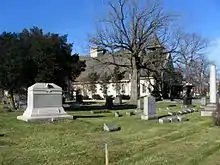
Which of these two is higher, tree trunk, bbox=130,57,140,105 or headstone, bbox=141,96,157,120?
tree trunk, bbox=130,57,140,105

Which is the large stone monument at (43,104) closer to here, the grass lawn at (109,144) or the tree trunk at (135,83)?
the grass lawn at (109,144)

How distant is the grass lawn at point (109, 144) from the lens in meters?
9.98

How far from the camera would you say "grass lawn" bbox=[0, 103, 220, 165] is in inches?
393

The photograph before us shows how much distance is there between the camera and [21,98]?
131ft

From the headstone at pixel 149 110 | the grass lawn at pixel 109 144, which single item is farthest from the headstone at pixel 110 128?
the headstone at pixel 149 110

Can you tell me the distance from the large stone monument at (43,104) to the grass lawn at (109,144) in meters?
1.07

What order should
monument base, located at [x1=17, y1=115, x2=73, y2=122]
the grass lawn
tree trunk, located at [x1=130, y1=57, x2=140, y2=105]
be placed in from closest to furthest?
1. the grass lawn
2. monument base, located at [x1=17, y1=115, x2=73, y2=122]
3. tree trunk, located at [x1=130, y1=57, x2=140, y2=105]

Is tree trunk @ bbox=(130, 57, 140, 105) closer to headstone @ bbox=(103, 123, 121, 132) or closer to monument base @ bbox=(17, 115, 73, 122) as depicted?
monument base @ bbox=(17, 115, 73, 122)

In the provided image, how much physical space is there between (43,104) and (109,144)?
8.15m

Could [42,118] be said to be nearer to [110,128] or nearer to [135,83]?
[110,128]

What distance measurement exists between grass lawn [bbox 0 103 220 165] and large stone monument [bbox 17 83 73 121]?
107 cm

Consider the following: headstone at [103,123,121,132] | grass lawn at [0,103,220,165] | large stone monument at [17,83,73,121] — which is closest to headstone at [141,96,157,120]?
grass lawn at [0,103,220,165]

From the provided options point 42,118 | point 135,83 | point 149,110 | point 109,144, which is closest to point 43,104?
point 42,118

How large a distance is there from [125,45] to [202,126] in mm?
28665
